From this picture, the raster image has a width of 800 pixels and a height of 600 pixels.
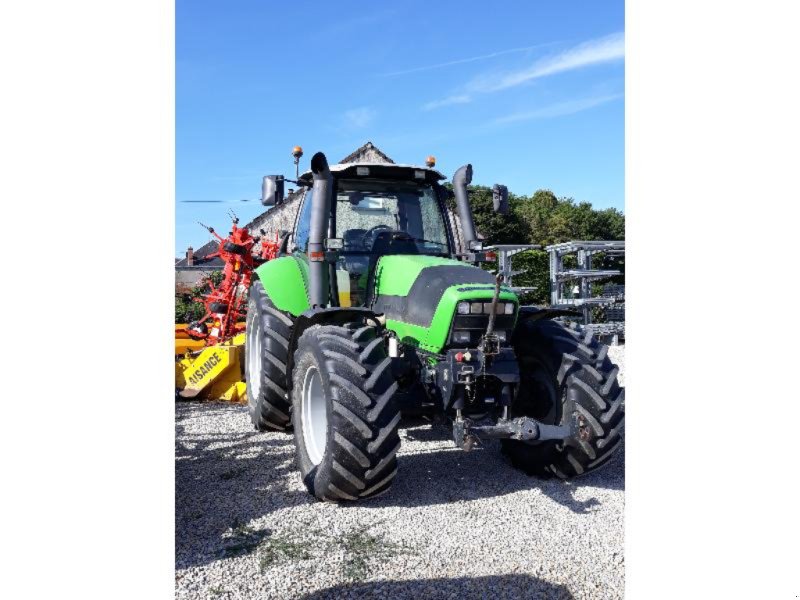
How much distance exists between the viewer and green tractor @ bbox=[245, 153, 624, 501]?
147 inches

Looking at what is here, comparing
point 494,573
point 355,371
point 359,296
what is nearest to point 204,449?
point 359,296

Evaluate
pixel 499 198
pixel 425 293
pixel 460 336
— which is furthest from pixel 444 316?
pixel 499 198

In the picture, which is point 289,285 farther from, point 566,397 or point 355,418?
point 566,397

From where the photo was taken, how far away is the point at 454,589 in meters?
2.98

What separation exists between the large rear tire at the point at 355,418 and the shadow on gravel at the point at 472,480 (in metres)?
0.34

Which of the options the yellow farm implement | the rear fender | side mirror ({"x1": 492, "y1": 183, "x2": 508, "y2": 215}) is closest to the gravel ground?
the rear fender

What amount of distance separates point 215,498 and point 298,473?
63 cm

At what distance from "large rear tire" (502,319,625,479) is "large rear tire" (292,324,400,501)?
105 cm

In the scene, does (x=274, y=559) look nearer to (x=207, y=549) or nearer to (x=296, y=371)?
(x=207, y=549)

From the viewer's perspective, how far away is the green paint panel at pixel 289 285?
5145 millimetres

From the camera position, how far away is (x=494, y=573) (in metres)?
3.15

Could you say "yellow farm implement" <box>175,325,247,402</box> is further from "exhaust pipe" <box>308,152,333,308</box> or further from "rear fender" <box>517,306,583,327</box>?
"rear fender" <box>517,306,583,327</box>
